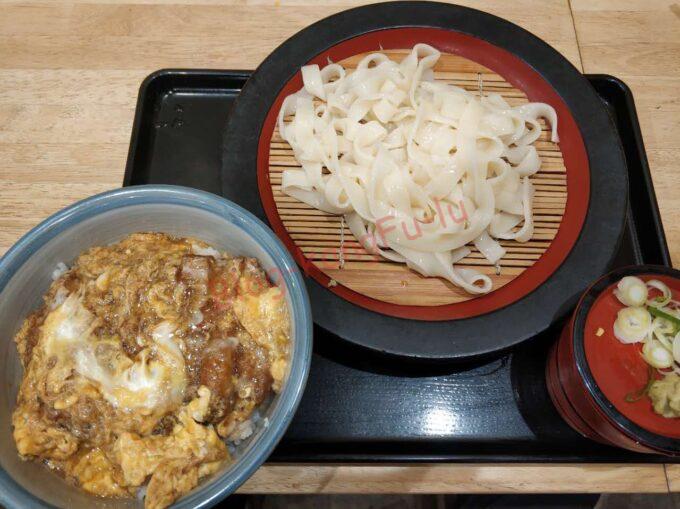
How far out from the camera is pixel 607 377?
4.66ft

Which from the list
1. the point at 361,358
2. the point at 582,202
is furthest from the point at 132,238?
the point at 582,202

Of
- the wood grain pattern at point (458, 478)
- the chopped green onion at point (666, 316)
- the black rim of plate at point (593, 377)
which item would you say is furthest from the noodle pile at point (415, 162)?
the wood grain pattern at point (458, 478)

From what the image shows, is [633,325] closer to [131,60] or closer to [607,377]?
[607,377]

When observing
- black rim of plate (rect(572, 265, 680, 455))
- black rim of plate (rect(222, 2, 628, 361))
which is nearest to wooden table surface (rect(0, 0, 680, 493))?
black rim of plate (rect(222, 2, 628, 361))

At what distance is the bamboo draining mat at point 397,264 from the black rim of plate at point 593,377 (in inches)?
9.6

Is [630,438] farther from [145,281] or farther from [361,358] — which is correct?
[145,281]

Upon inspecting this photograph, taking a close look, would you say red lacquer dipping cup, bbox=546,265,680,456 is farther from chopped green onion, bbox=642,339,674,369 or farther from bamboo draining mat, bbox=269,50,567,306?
bamboo draining mat, bbox=269,50,567,306

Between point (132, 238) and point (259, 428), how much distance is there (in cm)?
61

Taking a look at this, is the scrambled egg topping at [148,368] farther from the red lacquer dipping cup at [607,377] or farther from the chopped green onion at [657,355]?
the chopped green onion at [657,355]

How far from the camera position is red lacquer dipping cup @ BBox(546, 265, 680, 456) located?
4.45ft

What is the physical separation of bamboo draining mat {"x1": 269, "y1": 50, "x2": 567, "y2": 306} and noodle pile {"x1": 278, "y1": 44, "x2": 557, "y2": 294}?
0.03 metres

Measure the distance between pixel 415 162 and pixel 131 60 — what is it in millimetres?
1381

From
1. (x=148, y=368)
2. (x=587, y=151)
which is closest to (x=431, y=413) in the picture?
(x=148, y=368)

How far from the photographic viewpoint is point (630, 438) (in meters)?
1.36
